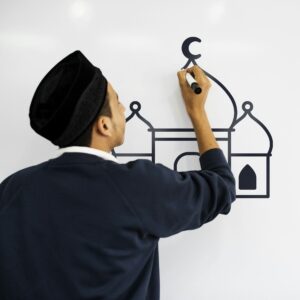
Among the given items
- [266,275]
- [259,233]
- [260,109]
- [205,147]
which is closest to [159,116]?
[205,147]

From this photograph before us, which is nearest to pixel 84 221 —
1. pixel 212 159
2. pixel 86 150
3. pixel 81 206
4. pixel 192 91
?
pixel 81 206

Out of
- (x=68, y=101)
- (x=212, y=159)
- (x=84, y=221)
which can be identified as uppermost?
(x=68, y=101)

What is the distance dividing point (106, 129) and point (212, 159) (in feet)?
0.85

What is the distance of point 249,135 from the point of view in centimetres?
96

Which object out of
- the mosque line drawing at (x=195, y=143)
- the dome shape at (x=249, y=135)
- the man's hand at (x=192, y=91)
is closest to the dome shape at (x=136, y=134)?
the mosque line drawing at (x=195, y=143)

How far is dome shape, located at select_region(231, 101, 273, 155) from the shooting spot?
95 centimetres

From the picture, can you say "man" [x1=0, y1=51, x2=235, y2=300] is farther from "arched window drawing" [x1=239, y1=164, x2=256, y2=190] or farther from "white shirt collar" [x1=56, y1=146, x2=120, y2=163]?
"arched window drawing" [x1=239, y1=164, x2=256, y2=190]

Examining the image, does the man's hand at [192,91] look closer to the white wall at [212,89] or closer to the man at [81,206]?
the white wall at [212,89]

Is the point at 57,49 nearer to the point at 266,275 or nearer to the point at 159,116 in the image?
the point at 159,116

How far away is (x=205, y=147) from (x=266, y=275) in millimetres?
426

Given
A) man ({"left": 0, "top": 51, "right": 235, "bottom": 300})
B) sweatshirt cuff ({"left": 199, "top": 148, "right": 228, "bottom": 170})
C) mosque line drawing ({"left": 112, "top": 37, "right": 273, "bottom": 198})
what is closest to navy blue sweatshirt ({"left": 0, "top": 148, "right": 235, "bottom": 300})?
man ({"left": 0, "top": 51, "right": 235, "bottom": 300})

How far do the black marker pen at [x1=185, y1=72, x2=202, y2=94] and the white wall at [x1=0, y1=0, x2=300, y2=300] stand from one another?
0.05 m

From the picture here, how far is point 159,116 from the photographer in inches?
37.5

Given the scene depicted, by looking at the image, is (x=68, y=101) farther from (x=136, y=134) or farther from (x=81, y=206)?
(x=136, y=134)
